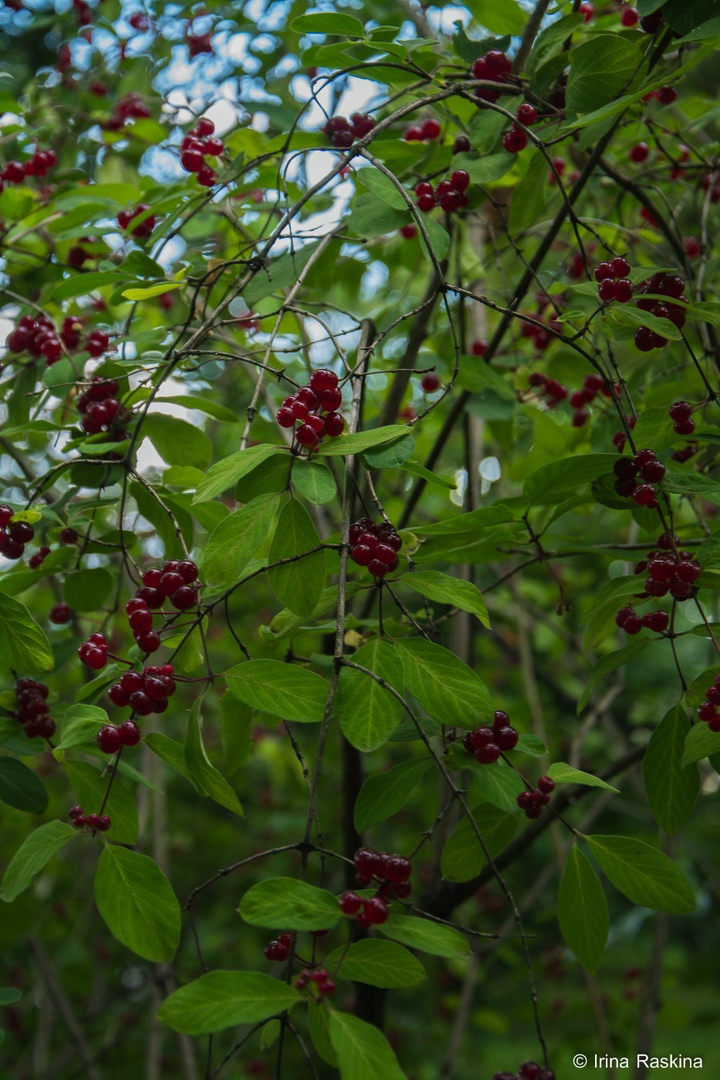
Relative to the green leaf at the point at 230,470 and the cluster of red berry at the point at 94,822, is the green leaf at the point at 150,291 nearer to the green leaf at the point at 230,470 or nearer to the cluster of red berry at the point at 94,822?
the green leaf at the point at 230,470

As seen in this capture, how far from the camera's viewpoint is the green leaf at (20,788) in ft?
3.94

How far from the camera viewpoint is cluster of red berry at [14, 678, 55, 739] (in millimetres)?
1244

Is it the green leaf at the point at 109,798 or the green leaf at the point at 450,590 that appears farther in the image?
the green leaf at the point at 109,798

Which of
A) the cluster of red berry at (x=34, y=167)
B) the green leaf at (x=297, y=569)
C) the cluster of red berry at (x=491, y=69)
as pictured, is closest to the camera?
the green leaf at (x=297, y=569)

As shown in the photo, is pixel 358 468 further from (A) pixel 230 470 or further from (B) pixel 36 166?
(B) pixel 36 166

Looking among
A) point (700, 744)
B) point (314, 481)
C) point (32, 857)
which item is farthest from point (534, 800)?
point (32, 857)

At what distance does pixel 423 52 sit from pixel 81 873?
3038mm

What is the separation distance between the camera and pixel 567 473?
1091 millimetres

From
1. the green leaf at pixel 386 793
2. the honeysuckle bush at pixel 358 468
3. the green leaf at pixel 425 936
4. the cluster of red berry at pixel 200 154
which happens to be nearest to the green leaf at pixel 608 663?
the honeysuckle bush at pixel 358 468

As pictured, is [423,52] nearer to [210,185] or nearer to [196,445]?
[210,185]

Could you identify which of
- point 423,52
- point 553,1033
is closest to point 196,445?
point 423,52

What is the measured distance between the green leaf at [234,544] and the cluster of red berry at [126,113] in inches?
65.0

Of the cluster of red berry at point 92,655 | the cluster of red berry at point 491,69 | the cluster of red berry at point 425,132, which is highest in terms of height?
the cluster of red berry at point 491,69

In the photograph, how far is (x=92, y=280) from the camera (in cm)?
137
